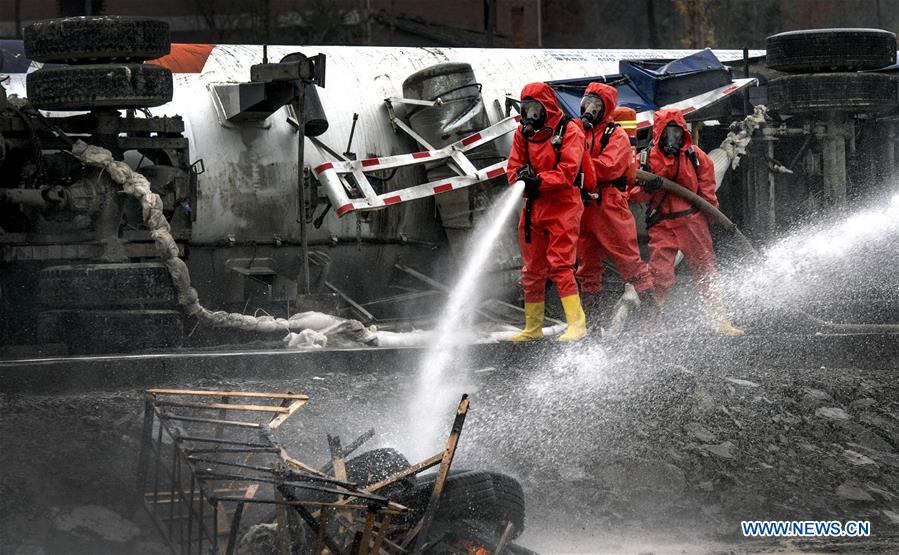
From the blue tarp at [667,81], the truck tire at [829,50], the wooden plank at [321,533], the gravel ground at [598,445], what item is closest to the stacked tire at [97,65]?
the gravel ground at [598,445]

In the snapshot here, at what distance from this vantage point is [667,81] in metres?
11.9

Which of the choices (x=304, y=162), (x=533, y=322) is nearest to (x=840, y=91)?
(x=533, y=322)

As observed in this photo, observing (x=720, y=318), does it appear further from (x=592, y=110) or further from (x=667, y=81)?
(x=667, y=81)

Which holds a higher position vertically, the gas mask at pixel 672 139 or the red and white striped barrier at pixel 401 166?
the gas mask at pixel 672 139

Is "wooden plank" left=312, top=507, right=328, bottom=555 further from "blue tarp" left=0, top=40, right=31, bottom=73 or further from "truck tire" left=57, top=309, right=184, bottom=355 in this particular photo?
"blue tarp" left=0, top=40, right=31, bottom=73

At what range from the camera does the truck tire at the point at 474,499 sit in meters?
5.99

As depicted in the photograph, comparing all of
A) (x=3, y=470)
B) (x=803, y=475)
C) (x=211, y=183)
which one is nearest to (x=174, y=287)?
(x=211, y=183)

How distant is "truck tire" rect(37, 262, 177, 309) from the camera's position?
909cm

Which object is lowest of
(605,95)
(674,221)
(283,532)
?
(283,532)

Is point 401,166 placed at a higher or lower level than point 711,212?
higher

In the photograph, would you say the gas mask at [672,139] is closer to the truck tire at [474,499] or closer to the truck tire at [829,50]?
the truck tire at [829,50]

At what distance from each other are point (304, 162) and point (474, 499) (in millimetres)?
5386

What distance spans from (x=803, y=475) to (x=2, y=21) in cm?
1656

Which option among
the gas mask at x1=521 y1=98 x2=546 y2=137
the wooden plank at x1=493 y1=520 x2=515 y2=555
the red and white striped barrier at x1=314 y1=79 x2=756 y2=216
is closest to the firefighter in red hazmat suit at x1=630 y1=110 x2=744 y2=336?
the red and white striped barrier at x1=314 y1=79 x2=756 y2=216
